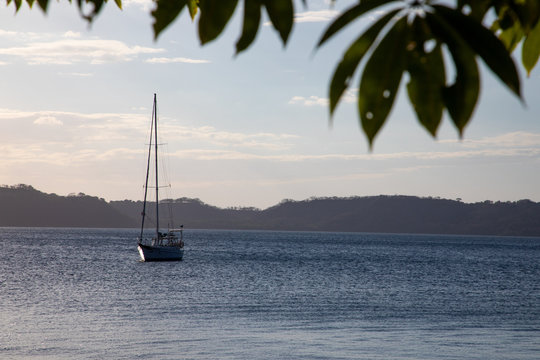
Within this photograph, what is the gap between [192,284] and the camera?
5369cm

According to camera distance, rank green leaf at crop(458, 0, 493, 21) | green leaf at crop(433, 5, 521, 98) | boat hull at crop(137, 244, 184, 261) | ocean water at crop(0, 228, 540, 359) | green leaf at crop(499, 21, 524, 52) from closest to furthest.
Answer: green leaf at crop(433, 5, 521, 98) → green leaf at crop(458, 0, 493, 21) → green leaf at crop(499, 21, 524, 52) → ocean water at crop(0, 228, 540, 359) → boat hull at crop(137, 244, 184, 261)

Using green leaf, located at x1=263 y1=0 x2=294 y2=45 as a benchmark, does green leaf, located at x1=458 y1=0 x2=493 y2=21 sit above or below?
above

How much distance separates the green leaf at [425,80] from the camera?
32.4 inches

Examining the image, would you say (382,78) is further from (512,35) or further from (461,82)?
(512,35)

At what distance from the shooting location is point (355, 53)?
86cm

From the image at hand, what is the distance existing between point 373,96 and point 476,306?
45816 millimetres

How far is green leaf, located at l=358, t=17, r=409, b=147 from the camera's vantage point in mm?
821

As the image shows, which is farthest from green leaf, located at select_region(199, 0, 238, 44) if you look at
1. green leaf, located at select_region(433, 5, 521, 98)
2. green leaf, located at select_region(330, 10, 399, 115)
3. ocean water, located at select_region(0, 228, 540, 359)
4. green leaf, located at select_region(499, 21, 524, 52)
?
ocean water, located at select_region(0, 228, 540, 359)

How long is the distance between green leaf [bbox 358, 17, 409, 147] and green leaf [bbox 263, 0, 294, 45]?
15cm

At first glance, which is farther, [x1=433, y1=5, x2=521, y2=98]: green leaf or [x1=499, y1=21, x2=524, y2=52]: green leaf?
[x1=499, y1=21, x2=524, y2=52]: green leaf

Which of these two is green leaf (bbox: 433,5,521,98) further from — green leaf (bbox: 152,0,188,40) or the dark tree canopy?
green leaf (bbox: 152,0,188,40)

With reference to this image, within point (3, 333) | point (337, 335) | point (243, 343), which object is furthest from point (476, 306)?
point (3, 333)

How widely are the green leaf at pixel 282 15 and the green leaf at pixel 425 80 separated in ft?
0.60

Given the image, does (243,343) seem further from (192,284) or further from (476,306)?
(192,284)
